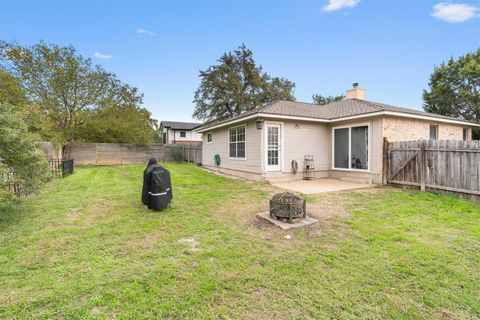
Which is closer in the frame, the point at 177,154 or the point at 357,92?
the point at 357,92

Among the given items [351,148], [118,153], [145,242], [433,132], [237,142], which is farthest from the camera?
[118,153]

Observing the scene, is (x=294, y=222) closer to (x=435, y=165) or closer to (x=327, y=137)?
(x=435, y=165)

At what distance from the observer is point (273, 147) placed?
30.0 ft

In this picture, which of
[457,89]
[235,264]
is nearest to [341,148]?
[235,264]

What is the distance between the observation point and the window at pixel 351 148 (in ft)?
28.4

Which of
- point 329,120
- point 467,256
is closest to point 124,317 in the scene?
point 467,256

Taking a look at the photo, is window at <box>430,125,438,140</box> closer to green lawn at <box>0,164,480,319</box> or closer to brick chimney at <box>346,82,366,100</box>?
brick chimney at <box>346,82,366,100</box>

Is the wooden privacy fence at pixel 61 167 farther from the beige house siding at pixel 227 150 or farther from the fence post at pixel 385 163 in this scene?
the fence post at pixel 385 163

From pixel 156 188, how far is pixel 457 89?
29203mm

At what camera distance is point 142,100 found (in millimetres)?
19359

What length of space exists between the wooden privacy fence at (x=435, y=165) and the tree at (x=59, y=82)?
1735cm

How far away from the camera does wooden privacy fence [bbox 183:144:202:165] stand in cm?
1677

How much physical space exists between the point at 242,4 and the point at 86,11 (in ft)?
20.2

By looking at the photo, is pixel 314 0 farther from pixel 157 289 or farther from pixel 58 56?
pixel 58 56
